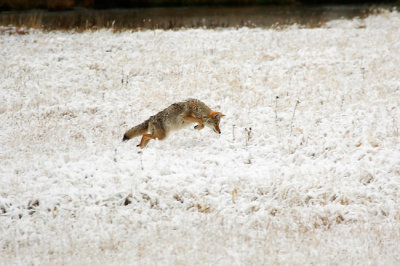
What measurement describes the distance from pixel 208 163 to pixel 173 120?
1.58m

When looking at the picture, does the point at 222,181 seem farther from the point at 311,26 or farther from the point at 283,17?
the point at 283,17

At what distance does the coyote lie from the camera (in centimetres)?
906

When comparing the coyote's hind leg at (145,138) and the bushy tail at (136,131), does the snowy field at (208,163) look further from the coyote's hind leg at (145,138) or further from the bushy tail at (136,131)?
the bushy tail at (136,131)

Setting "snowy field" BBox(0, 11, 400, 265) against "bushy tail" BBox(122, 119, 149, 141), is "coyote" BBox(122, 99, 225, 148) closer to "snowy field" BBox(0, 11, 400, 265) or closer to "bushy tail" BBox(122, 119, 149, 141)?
"bushy tail" BBox(122, 119, 149, 141)

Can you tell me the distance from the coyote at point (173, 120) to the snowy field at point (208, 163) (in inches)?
15.1

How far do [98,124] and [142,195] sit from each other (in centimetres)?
452

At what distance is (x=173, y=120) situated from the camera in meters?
9.21

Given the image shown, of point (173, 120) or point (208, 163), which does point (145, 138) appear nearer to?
point (173, 120)

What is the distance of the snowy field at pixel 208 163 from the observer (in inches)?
224

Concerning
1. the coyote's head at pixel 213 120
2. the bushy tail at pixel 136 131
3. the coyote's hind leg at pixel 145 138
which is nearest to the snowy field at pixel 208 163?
the coyote's hind leg at pixel 145 138

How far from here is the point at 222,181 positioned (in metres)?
7.51

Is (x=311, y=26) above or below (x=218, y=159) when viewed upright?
above

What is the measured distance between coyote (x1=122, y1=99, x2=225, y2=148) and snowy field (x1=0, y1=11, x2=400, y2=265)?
0.38 metres

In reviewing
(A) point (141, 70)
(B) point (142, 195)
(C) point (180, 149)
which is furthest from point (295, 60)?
(B) point (142, 195)
